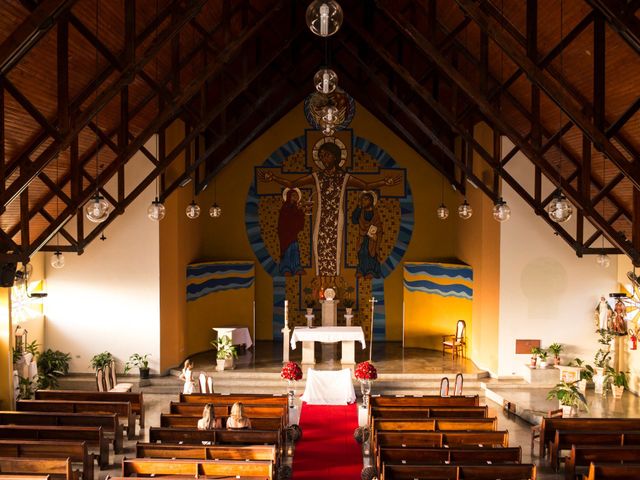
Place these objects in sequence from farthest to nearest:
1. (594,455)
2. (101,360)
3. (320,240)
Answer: (320,240)
(101,360)
(594,455)

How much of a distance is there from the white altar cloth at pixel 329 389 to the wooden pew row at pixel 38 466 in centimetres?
694

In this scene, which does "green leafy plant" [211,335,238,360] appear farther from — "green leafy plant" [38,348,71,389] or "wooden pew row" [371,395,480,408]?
"wooden pew row" [371,395,480,408]

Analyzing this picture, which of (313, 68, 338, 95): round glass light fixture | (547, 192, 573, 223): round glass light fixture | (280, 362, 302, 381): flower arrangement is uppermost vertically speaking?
(313, 68, 338, 95): round glass light fixture

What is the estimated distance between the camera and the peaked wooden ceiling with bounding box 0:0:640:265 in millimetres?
9375

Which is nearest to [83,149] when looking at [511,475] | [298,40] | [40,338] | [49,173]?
[49,173]

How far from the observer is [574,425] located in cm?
1210

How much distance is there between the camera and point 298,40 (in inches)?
726

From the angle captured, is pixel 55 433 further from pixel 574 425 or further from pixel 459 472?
pixel 574 425

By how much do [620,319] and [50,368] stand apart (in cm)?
1262

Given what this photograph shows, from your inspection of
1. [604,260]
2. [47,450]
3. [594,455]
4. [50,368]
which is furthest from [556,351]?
[50,368]

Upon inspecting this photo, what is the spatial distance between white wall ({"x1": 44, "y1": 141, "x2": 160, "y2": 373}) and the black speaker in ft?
17.6

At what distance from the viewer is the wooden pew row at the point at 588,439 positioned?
11.1 meters

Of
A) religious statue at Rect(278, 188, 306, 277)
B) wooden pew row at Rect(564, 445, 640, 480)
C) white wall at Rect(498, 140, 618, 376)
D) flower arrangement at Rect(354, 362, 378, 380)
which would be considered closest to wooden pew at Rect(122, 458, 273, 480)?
wooden pew row at Rect(564, 445, 640, 480)

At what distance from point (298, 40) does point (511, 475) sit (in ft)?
40.7
